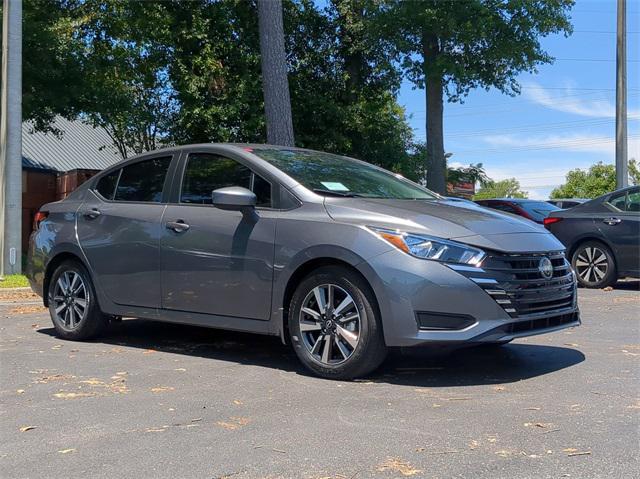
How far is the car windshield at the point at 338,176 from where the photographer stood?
18.1ft

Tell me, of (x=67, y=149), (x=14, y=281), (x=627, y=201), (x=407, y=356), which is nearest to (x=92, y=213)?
(x=407, y=356)

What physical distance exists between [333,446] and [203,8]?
21.7 m

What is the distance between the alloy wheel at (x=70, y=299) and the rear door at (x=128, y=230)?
309 mm

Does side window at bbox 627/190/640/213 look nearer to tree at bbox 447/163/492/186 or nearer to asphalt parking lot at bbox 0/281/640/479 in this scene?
asphalt parking lot at bbox 0/281/640/479

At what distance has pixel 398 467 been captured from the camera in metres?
3.26

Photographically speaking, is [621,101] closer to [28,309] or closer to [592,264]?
[592,264]

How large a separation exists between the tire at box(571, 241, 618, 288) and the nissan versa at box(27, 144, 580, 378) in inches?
223

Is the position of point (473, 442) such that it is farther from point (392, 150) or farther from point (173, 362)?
point (392, 150)

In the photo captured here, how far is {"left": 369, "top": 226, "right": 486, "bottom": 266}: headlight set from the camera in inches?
184

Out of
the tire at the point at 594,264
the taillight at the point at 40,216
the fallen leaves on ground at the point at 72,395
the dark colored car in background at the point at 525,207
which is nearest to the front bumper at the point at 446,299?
the fallen leaves on ground at the point at 72,395

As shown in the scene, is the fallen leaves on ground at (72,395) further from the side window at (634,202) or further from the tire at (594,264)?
the side window at (634,202)

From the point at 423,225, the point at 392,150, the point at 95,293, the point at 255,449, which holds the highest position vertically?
the point at 392,150

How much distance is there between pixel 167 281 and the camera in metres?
5.82

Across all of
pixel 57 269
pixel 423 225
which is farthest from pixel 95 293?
pixel 423 225
